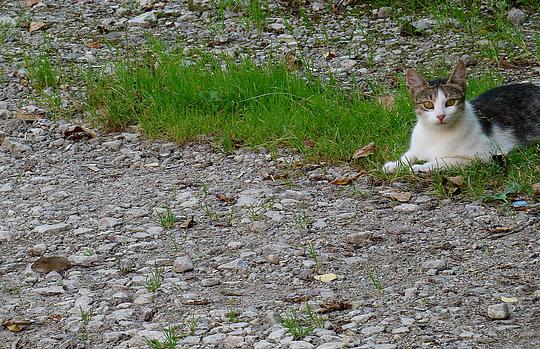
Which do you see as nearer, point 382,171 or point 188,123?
point 382,171

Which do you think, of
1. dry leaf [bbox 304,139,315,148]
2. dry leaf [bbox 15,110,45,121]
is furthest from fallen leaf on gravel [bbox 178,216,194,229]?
dry leaf [bbox 15,110,45,121]

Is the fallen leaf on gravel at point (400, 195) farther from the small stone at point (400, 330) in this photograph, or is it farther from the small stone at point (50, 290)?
the small stone at point (50, 290)

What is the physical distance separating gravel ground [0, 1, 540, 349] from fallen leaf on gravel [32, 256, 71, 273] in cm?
1

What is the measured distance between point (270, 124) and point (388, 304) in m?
2.87

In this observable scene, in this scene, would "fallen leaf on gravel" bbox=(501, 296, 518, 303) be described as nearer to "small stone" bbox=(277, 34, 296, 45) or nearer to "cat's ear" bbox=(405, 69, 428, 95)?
"cat's ear" bbox=(405, 69, 428, 95)

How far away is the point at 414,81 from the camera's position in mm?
6324

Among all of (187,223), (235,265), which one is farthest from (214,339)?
(187,223)

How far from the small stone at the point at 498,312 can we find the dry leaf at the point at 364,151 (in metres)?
2.28

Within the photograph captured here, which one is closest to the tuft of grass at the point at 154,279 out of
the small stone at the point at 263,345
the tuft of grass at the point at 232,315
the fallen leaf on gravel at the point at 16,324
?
the tuft of grass at the point at 232,315

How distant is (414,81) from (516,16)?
10.7 ft

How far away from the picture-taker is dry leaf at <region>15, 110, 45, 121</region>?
788cm

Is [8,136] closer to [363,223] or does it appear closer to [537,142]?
[363,223]

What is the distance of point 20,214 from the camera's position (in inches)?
239

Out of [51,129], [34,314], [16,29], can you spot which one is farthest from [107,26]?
[34,314]
